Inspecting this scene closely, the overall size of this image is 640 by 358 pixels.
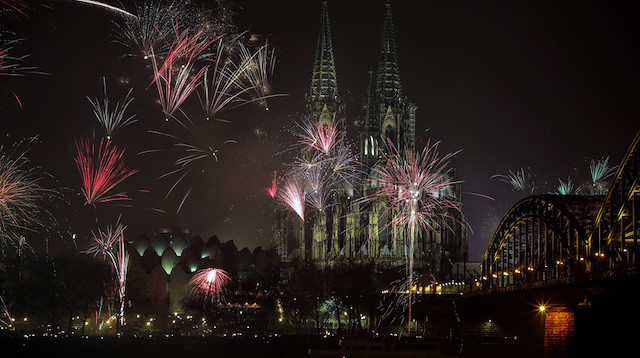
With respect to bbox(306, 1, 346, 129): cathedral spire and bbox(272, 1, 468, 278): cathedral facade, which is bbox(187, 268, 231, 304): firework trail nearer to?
bbox(272, 1, 468, 278): cathedral facade

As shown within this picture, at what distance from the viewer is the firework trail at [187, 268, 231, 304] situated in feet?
392

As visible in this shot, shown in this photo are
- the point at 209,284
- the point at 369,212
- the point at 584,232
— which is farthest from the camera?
the point at 369,212

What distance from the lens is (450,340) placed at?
84625 millimetres

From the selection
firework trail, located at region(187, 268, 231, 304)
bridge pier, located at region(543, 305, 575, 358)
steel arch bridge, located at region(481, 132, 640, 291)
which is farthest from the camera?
firework trail, located at region(187, 268, 231, 304)

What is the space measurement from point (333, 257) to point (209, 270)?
21965 millimetres

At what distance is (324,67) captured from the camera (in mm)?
151875

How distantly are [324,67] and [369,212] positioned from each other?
2560 centimetres

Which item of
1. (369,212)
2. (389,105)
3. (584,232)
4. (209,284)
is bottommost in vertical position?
(209,284)

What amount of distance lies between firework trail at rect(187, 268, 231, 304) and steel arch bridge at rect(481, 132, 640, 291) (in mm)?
48717

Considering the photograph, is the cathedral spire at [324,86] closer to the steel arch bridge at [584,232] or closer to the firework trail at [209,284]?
the firework trail at [209,284]

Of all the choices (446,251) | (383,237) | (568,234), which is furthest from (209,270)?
(568,234)

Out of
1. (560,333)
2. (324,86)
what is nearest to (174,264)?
(324,86)

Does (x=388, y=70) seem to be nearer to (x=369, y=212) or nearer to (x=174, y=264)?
(x=369, y=212)

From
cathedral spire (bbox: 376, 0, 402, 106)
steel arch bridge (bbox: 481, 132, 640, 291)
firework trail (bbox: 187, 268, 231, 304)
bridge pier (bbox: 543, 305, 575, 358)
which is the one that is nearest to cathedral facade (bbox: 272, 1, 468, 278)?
cathedral spire (bbox: 376, 0, 402, 106)
